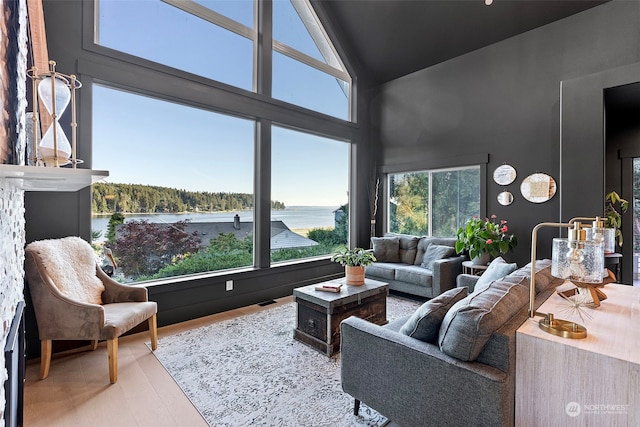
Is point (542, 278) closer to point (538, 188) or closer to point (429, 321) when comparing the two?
point (429, 321)

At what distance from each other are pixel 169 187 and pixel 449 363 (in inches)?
137

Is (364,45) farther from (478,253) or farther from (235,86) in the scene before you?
(478,253)

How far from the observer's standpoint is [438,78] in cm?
543

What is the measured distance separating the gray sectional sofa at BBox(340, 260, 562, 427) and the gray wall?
9.69 ft

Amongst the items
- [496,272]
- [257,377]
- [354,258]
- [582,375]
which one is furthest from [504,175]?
[257,377]

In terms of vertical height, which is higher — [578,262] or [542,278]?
[578,262]

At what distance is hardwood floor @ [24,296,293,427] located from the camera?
6.56ft

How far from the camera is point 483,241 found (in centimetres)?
422

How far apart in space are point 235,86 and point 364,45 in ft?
9.70

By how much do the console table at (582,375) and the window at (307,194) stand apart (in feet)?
12.4

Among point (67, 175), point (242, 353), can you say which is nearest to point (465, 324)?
point (67, 175)

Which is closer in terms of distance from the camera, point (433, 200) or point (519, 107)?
point (519, 107)
